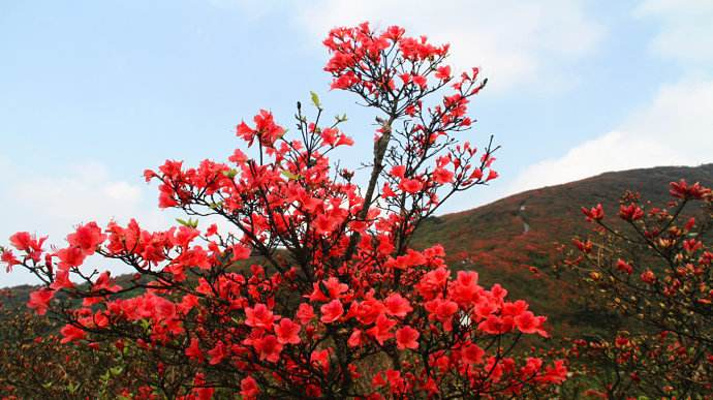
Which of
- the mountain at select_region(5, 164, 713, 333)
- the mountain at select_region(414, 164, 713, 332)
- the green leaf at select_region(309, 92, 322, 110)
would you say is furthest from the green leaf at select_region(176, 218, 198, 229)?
the mountain at select_region(5, 164, 713, 333)

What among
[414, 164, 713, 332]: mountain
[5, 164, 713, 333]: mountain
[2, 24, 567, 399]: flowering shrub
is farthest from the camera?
[414, 164, 713, 332]: mountain

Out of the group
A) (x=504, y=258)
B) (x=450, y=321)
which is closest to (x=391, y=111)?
(x=450, y=321)

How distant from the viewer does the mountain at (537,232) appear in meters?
22.1

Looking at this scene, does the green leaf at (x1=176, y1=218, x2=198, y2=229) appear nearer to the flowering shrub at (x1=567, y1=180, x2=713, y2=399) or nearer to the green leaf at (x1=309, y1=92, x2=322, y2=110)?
the green leaf at (x1=309, y1=92, x2=322, y2=110)

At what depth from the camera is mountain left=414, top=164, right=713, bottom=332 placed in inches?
869

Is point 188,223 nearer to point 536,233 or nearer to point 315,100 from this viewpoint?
point 315,100

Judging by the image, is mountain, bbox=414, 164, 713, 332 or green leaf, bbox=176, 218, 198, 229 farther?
mountain, bbox=414, 164, 713, 332

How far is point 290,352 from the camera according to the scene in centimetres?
254

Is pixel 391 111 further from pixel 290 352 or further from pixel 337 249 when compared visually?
pixel 290 352

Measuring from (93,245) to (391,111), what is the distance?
3707 millimetres

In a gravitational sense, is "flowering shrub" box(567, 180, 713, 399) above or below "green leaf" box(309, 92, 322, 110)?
below

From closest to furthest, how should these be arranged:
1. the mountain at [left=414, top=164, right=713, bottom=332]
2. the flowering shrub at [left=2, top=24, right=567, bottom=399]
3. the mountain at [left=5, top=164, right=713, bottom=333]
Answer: the flowering shrub at [left=2, top=24, right=567, bottom=399], the mountain at [left=5, top=164, right=713, bottom=333], the mountain at [left=414, top=164, right=713, bottom=332]

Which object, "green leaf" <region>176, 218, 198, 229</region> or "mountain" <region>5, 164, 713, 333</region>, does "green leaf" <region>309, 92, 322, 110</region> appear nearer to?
"green leaf" <region>176, 218, 198, 229</region>

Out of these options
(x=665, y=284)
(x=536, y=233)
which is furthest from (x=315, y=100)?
(x=536, y=233)
